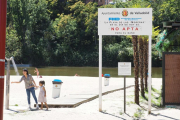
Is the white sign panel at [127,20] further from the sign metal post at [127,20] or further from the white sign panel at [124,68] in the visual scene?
the white sign panel at [124,68]

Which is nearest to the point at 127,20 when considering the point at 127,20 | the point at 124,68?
the point at 127,20

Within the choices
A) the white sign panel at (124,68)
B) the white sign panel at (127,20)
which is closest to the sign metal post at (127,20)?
the white sign panel at (127,20)

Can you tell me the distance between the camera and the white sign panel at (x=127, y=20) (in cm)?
1126

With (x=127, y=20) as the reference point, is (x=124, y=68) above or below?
below

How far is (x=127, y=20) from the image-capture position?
11.3 meters

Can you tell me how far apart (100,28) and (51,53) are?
206 ft

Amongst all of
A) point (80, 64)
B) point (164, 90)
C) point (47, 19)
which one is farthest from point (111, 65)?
point (164, 90)

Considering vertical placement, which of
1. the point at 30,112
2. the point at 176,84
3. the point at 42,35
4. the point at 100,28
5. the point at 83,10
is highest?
the point at 83,10

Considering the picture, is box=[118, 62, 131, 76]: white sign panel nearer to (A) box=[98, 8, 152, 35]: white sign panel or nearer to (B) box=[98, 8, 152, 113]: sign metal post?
(B) box=[98, 8, 152, 113]: sign metal post

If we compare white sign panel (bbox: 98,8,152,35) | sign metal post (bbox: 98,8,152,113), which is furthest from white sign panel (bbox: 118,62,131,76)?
white sign panel (bbox: 98,8,152,35)

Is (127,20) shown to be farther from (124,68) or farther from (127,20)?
(124,68)

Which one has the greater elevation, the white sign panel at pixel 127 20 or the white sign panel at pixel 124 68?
the white sign panel at pixel 127 20

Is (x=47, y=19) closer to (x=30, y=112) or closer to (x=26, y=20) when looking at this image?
A: (x=26, y=20)

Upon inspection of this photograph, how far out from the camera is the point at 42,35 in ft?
246
